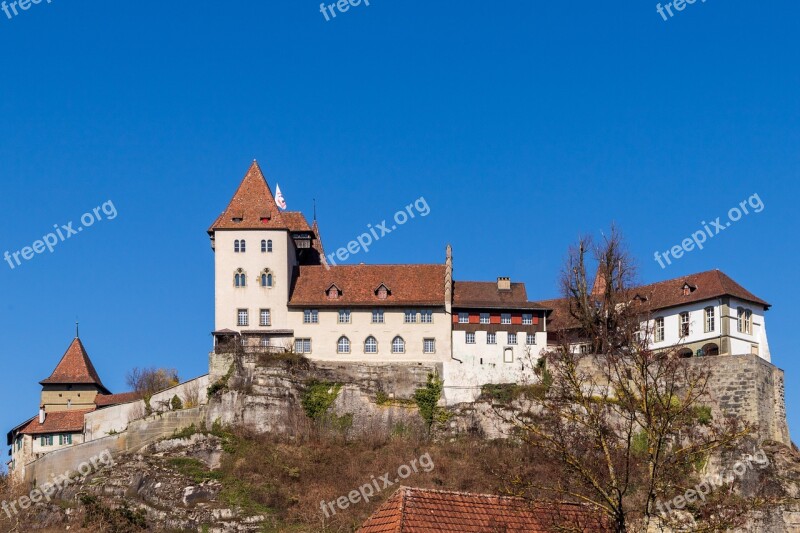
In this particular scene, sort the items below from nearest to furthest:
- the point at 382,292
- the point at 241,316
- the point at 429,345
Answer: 1. the point at 429,345
2. the point at 241,316
3. the point at 382,292

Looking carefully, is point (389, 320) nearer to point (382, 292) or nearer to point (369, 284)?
point (382, 292)

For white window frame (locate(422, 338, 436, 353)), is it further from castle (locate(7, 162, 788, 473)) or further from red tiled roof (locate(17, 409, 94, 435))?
red tiled roof (locate(17, 409, 94, 435))

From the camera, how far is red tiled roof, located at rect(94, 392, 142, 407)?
88.4 meters

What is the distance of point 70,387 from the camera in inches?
3659

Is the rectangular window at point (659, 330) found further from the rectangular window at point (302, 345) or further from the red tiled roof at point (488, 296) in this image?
the rectangular window at point (302, 345)

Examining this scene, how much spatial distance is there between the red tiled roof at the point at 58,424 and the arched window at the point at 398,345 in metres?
20.9

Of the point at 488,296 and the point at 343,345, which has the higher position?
the point at 488,296

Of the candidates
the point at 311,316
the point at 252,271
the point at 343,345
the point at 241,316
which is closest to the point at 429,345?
the point at 343,345

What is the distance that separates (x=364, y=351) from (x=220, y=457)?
41.6 feet

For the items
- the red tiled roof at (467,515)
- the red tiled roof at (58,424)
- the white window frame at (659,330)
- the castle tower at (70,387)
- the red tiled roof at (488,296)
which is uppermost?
the red tiled roof at (488,296)

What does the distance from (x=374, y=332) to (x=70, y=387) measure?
76.9ft

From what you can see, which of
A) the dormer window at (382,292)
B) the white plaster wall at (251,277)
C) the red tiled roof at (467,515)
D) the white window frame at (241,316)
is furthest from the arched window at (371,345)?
the red tiled roof at (467,515)

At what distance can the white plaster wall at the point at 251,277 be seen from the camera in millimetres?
86000

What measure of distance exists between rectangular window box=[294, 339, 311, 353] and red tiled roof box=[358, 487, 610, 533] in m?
48.4
